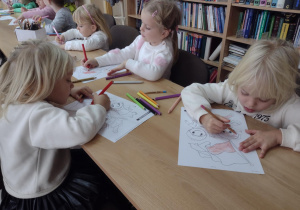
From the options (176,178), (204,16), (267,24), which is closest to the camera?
(176,178)

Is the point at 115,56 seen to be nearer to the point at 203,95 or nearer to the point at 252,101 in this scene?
the point at 203,95

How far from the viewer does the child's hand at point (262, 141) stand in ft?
2.34

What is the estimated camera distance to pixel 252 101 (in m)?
0.82

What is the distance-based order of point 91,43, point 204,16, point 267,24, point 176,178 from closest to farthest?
point 176,178 < point 91,43 < point 267,24 < point 204,16

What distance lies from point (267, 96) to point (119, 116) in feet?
1.84

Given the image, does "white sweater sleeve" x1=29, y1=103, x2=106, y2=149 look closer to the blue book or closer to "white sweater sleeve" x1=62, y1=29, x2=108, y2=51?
"white sweater sleeve" x1=62, y1=29, x2=108, y2=51

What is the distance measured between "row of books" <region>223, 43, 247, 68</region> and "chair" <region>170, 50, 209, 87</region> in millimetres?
1153

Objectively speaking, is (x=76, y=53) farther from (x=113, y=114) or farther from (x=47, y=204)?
(x=47, y=204)

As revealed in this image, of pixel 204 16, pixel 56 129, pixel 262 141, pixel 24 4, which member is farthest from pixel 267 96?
pixel 24 4

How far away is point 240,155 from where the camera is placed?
70 centimetres

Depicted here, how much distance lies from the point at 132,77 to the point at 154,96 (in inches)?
10.0

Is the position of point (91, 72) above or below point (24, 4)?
below

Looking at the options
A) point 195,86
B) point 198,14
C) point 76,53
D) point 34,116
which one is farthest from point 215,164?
point 198,14

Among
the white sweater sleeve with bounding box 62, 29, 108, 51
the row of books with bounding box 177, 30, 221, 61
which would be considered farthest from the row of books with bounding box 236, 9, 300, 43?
the white sweater sleeve with bounding box 62, 29, 108, 51
